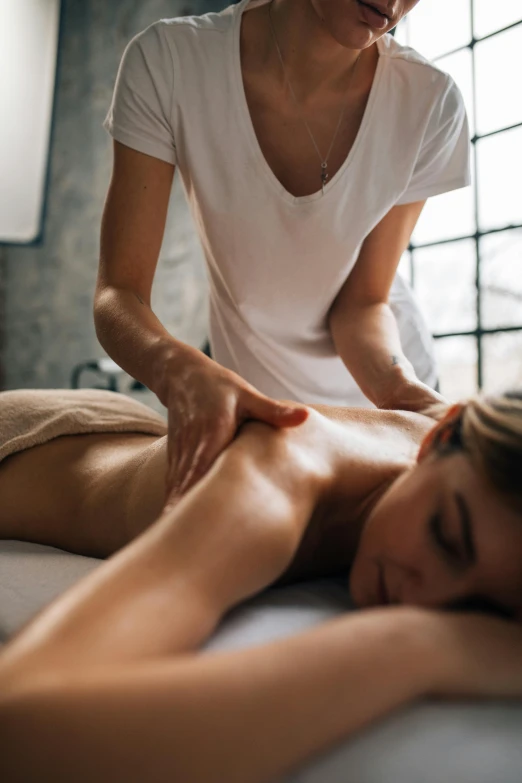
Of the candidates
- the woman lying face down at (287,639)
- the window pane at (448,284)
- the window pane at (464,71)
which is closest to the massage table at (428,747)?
the woman lying face down at (287,639)

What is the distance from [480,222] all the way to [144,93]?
1761 mm

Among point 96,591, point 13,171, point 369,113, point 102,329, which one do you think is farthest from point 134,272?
point 13,171

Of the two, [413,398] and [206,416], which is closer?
[206,416]

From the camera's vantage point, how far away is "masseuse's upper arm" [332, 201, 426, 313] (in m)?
1.74

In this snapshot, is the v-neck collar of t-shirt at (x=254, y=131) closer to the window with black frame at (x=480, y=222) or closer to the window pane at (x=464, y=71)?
the window with black frame at (x=480, y=222)

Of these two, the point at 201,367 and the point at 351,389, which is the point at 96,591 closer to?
the point at 201,367

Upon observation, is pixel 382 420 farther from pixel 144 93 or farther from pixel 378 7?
pixel 144 93

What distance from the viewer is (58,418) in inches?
60.6

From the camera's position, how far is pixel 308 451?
3.16 ft

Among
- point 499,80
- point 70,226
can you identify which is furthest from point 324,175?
point 70,226

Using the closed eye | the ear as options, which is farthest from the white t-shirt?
the closed eye

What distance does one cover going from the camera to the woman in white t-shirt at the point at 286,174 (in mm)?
1486

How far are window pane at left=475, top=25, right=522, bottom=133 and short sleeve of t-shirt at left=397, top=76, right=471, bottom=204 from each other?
123 centimetres

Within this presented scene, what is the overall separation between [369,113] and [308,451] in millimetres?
958
